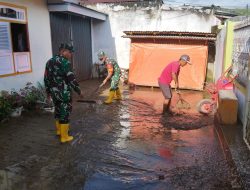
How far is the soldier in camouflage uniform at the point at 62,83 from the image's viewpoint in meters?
5.59

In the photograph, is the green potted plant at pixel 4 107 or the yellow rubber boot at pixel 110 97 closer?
the green potted plant at pixel 4 107

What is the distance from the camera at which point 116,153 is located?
5340 mm

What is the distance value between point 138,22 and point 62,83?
10.1 m

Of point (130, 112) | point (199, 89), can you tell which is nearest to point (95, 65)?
point (199, 89)

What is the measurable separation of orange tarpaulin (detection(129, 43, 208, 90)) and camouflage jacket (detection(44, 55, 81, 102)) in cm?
748

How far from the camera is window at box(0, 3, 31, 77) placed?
812cm

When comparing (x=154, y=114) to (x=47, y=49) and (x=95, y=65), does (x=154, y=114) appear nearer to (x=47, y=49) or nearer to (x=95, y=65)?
(x=47, y=49)

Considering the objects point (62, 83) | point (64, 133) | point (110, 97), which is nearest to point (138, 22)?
point (110, 97)

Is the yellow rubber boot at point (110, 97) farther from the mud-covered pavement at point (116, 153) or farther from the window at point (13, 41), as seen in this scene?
the window at point (13, 41)

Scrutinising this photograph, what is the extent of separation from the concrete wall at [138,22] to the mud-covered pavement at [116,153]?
737 cm

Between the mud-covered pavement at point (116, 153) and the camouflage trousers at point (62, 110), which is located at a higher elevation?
the camouflage trousers at point (62, 110)

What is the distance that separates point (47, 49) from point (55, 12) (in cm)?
167

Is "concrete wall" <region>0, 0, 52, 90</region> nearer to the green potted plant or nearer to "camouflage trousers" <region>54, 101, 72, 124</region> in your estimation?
the green potted plant

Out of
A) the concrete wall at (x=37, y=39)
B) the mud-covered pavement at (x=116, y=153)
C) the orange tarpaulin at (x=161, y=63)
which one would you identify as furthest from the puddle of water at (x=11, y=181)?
the orange tarpaulin at (x=161, y=63)
